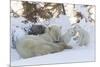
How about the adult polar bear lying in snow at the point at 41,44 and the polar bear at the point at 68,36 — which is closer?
the adult polar bear lying in snow at the point at 41,44

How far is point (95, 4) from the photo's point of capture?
226 centimetres

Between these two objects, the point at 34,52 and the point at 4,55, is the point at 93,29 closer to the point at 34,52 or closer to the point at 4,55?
the point at 34,52

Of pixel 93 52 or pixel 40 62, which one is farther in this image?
pixel 93 52

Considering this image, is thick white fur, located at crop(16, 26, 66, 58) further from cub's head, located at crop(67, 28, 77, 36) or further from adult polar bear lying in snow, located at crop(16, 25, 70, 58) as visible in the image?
cub's head, located at crop(67, 28, 77, 36)

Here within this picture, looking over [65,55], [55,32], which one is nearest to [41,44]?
[55,32]

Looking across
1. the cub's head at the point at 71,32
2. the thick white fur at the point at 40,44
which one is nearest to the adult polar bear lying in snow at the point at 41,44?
the thick white fur at the point at 40,44

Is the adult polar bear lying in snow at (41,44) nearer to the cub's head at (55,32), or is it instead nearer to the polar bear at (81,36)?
the cub's head at (55,32)

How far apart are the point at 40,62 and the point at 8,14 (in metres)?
0.59

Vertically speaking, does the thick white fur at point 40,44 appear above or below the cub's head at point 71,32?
below

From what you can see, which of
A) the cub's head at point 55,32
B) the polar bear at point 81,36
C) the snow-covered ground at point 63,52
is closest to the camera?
the snow-covered ground at point 63,52

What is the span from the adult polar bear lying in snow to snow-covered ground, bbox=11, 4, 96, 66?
4 cm

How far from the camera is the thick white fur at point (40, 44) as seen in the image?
1.96m

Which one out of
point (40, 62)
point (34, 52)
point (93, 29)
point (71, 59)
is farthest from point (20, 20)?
point (93, 29)

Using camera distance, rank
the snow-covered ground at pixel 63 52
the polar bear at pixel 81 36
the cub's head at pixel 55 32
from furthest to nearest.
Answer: the polar bear at pixel 81 36, the cub's head at pixel 55 32, the snow-covered ground at pixel 63 52
